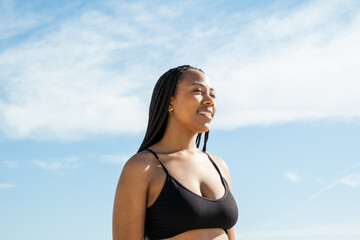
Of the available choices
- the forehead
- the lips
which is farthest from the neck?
the forehead

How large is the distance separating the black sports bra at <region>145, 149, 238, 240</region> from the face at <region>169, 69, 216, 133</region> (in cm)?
59

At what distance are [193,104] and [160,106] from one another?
1.22ft

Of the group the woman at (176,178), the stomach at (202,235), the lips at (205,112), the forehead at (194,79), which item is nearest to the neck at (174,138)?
the woman at (176,178)

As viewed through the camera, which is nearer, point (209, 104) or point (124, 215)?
point (124, 215)

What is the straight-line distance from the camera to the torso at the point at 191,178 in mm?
4539

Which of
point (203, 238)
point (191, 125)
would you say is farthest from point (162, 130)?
point (203, 238)

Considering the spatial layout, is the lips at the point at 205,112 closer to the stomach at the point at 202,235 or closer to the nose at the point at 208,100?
the nose at the point at 208,100

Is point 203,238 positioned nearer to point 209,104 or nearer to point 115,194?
point 115,194

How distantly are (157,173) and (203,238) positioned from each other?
71 cm

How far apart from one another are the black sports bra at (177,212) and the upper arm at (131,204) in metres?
0.11

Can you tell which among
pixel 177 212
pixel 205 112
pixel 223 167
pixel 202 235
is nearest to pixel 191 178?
pixel 177 212

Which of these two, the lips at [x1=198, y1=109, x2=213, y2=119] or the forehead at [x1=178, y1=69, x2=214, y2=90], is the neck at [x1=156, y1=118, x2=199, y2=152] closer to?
the lips at [x1=198, y1=109, x2=213, y2=119]

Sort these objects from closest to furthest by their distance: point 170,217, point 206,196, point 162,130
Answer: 1. point 170,217
2. point 206,196
3. point 162,130

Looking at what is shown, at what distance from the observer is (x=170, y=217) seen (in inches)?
175
